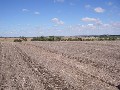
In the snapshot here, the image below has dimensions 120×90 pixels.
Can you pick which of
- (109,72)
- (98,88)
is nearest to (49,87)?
(98,88)

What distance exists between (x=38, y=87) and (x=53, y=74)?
3783 mm

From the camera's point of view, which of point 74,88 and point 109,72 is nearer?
point 74,88

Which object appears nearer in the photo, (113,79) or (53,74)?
(113,79)

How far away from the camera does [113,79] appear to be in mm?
14906

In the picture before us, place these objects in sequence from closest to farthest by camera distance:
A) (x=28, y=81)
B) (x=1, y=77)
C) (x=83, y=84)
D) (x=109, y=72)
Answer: (x=83, y=84)
(x=28, y=81)
(x=1, y=77)
(x=109, y=72)

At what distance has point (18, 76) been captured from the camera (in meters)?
16.3

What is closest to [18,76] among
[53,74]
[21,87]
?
[53,74]

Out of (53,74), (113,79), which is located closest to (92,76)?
(113,79)

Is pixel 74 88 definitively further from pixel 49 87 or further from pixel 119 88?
pixel 119 88

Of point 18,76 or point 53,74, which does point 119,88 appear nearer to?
point 53,74

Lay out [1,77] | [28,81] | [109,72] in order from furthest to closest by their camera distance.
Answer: [109,72], [1,77], [28,81]

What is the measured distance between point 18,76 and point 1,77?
3.63 feet

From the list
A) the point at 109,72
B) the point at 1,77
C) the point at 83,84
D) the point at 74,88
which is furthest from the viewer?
the point at 109,72

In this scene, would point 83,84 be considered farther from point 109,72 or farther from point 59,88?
point 109,72
